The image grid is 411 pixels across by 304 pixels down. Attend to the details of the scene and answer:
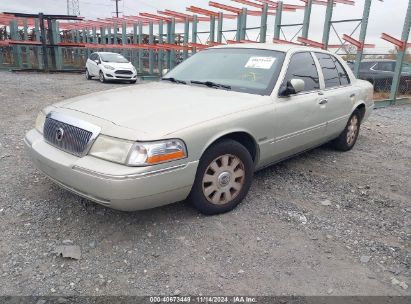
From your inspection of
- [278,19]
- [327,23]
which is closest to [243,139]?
[327,23]

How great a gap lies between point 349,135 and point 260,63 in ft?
7.66

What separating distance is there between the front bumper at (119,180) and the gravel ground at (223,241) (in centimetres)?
40

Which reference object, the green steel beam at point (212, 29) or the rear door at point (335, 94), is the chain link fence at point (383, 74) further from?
the rear door at point (335, 94)

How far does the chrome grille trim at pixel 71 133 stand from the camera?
2801 millimetres

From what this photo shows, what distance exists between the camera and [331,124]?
4.67m

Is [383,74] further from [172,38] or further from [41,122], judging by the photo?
[41,122]

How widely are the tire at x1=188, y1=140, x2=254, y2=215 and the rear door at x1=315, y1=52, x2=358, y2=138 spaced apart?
164cm

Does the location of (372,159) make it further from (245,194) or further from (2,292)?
(2,292)

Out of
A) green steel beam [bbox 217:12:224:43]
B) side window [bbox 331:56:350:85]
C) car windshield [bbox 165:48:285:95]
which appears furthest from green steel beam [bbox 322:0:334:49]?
car windshield [bbox 165:48:285:95]

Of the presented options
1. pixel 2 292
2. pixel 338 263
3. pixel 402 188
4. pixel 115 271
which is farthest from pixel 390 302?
pixel 2 292

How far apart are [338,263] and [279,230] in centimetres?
58

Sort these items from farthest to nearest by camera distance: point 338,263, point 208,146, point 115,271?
point 208,146 < point 338,263 < point 115,271

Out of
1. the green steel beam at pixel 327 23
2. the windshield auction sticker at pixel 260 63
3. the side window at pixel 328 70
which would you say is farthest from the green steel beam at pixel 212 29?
the windshield auction sticker at pixel 260 63

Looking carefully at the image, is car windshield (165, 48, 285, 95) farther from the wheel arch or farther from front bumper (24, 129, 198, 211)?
front bumper (24, 129, 198, 211)
